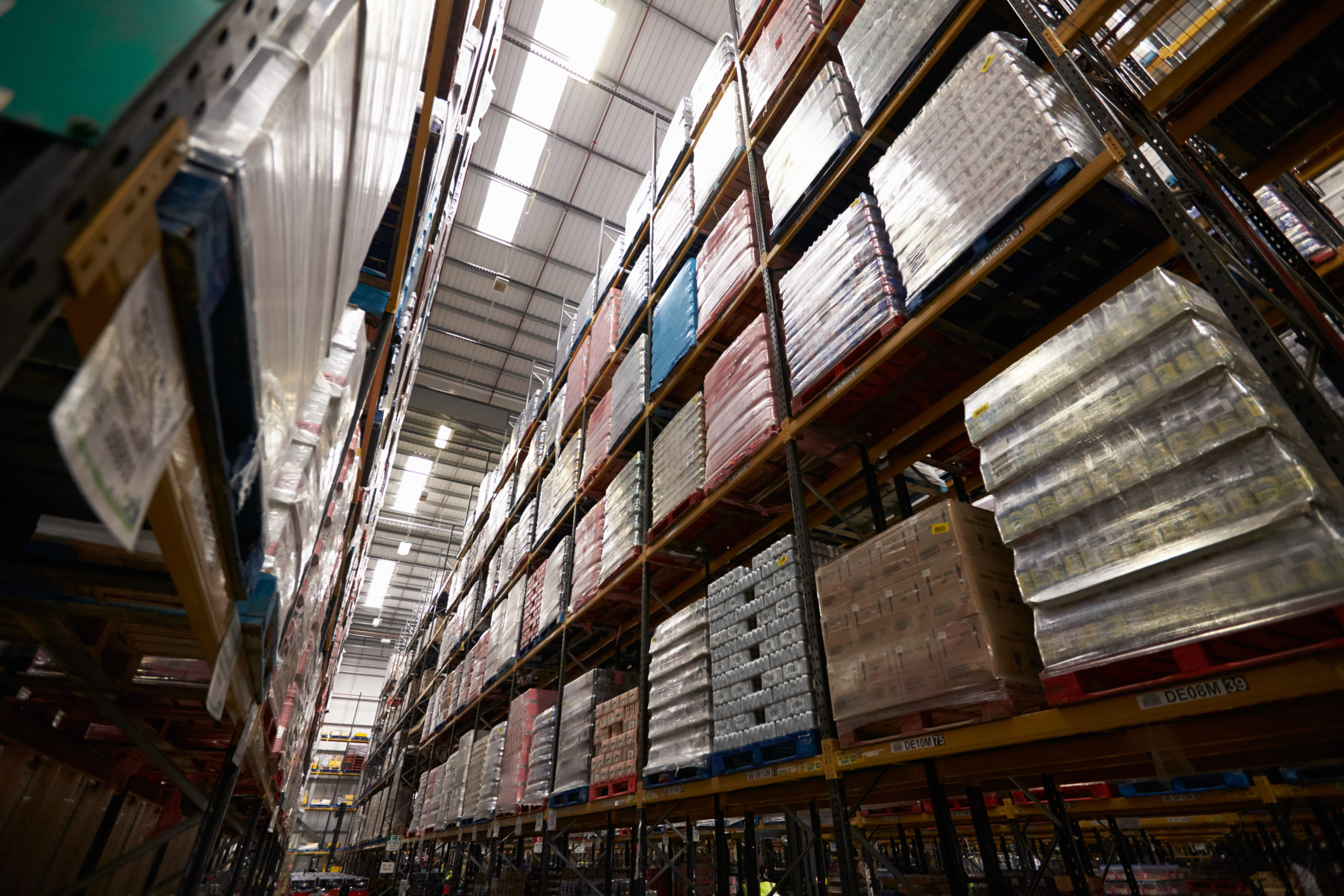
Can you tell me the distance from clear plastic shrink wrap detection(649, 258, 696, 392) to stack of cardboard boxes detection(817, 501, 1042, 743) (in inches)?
119

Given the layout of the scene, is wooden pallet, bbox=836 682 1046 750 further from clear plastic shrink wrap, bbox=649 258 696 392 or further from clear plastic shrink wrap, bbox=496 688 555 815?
clear plastic shrink wrap, bbox=496 688 555 815

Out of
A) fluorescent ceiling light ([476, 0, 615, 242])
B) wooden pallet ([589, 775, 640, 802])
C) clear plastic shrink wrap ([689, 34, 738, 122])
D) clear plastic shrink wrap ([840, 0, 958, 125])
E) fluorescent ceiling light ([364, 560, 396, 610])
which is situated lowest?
wooden pallet ([589, 775, 640, 802])

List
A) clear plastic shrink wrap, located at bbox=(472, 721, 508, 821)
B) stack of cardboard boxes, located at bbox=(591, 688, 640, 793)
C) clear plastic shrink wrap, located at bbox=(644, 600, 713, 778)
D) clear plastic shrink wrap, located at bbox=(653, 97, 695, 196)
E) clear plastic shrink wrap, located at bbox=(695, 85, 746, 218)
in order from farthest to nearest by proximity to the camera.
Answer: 1. clear plastic shrink wrap, located at bbox=(472, 721, 508, 821)
2. clear plastic shrink wrap, located at bbox=(653, 97, 695, 196)
3. clear plastic shrink wrap, located at bbox=(695, 85, 746, 218)
4. stack of cardboard boxes, located at bbox=(591, 688, 640, 793)
5. clear plastic shrink wrap, located at bbox=(644, 600, 713, 778)

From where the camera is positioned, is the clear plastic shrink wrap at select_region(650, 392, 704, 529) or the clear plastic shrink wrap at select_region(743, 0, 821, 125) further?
the clear plastic shrink wrap at select_region(650, 392, 704, 529)

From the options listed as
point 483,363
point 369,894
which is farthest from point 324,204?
point 369,894

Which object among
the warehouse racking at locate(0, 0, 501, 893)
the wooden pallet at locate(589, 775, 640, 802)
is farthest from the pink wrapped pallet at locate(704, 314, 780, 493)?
the wooden pallet at locate(589, 775, 640, 802)

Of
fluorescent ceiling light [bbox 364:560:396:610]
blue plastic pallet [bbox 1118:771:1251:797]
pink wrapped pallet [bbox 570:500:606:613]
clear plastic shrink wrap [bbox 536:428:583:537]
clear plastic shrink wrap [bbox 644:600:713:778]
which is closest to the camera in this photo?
clear plastic shrink wrap [bbox 644:600:713:778]

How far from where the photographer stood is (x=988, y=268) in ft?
9.77

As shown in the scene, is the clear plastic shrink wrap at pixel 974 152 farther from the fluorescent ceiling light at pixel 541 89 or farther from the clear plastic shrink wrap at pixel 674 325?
the fluorescent ceiling light at pixel 541 89

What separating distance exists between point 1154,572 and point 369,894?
856 inches

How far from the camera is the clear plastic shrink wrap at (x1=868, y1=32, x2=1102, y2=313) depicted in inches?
112

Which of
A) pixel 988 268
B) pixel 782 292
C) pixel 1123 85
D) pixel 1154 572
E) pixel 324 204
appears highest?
pixel 782 292

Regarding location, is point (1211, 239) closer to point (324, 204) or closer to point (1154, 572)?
point (1154, 572)

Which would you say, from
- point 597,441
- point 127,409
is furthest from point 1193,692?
point 597,441
